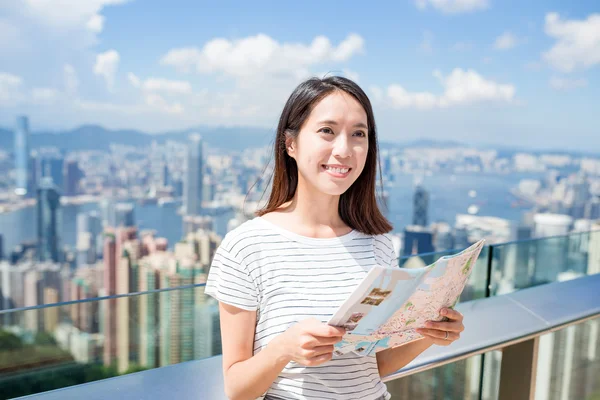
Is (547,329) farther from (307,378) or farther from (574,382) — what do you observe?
(307,378)

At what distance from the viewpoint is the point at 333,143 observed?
952 millimetres

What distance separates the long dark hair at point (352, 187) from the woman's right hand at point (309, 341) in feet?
1.03

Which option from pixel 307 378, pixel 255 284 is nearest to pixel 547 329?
pixel 307 378

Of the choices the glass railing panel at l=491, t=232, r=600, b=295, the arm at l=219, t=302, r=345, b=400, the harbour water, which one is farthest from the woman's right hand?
the harbour water

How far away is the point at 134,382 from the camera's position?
3.59 ft

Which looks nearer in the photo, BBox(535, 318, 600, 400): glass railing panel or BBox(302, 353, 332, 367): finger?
BBox(302, 353, 332, 367): finger

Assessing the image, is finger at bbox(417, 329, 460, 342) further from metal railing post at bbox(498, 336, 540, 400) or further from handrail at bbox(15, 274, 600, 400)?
metal railing post at bbox(498, 336, 540, 400)

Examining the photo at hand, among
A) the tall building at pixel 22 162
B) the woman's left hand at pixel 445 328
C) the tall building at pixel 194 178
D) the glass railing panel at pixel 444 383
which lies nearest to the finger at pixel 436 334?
the woman's left hand at pixel 445 328

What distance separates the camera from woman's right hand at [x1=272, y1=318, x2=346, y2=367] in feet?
2.51

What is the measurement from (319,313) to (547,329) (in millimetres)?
1123

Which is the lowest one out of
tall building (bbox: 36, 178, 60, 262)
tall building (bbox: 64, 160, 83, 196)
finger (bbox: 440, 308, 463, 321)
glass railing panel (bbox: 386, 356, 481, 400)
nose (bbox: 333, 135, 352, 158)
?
tall building (bbox: 36, 178, 60, 262)

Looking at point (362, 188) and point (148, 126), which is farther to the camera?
point (148, 126)

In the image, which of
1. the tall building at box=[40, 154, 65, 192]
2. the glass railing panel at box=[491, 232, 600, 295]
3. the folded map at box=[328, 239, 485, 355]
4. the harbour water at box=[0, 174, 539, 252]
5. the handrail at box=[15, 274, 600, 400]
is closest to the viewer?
the folded map at box=[328, 239, 485, 355]

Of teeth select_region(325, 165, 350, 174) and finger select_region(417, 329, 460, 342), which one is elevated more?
teeth select_region(325, 165, 350, 174)
